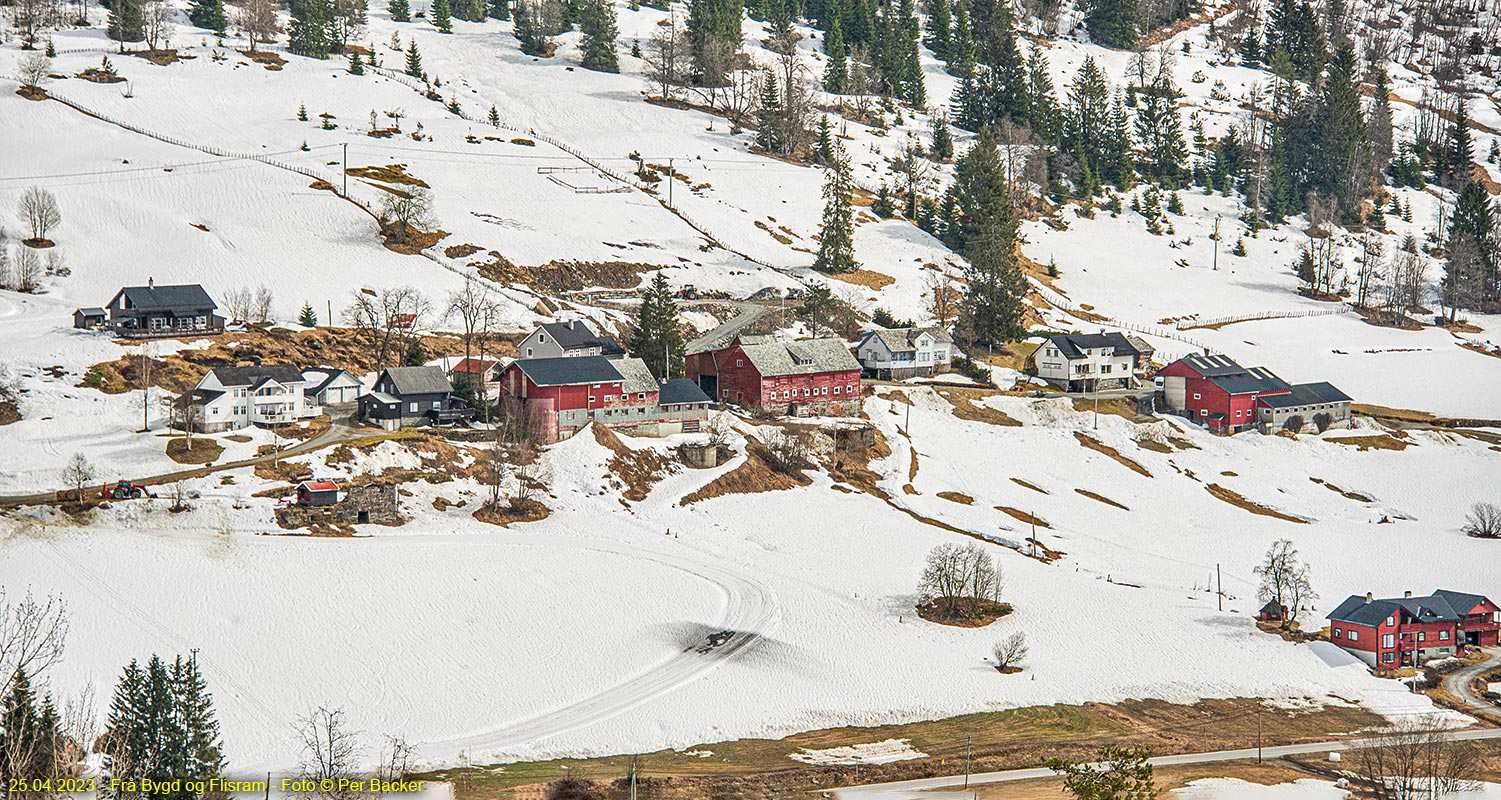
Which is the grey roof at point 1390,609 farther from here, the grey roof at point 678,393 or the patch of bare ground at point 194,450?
the patch of bare ground at point 194,450

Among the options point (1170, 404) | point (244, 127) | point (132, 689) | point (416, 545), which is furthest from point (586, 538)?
point (244, 127)

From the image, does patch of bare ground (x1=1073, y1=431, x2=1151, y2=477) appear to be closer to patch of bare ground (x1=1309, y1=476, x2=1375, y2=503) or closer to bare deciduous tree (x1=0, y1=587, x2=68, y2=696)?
patch of bare ground (x1=1309, y1=476, x2=1375, y2=503)

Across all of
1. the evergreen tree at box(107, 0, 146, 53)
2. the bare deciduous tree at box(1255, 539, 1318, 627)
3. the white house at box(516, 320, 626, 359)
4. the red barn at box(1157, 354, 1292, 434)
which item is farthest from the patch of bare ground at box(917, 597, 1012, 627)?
the evergreen tree at box(107, 0, 146, 53)

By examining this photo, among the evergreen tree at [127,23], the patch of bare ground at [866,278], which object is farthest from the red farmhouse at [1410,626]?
the evergreen tree at [127,23]

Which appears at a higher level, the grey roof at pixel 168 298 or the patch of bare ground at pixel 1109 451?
the grey roof at pixel 168 298

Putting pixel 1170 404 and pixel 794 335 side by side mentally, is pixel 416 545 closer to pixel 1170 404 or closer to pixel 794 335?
pixel 794 335

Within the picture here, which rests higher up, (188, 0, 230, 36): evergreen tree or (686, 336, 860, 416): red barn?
(188, 0, 230, 36): evergreen tree
